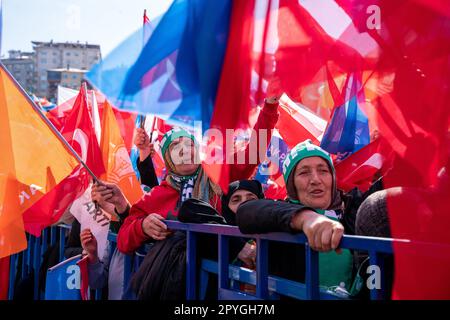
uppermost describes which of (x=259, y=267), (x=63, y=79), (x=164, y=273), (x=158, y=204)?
(x=63, y=79)

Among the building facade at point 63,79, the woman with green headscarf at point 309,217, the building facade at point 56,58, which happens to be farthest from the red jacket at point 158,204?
the building facade at point 56,58

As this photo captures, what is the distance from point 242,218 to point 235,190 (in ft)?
4.19

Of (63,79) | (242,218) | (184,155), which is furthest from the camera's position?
Answer: (63,79)

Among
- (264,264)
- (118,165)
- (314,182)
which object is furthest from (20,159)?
(264,264)

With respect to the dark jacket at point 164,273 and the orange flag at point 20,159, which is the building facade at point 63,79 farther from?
the dark jacket at point 164,273

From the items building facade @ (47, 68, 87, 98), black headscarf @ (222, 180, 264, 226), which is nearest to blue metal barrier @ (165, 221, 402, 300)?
black headscarf @ (222, 180, 264, 226)

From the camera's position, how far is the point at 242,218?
7.49 ft

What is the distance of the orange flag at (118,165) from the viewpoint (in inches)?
170

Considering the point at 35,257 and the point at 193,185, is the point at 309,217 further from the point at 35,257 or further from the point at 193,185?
the point at 35,257

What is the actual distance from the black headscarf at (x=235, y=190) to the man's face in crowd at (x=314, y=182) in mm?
633

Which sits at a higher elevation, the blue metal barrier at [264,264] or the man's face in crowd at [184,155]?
the man's face in crowd at [184,155]

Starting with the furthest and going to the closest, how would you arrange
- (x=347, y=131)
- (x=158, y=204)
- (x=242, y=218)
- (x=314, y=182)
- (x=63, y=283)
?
(x=347, y=131)
(x=63, y=283)
(x=158, y=204)
(x=314, y=182)
(x=242, y=218)

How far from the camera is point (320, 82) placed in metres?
2.60

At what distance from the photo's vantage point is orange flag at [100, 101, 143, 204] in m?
4.31
